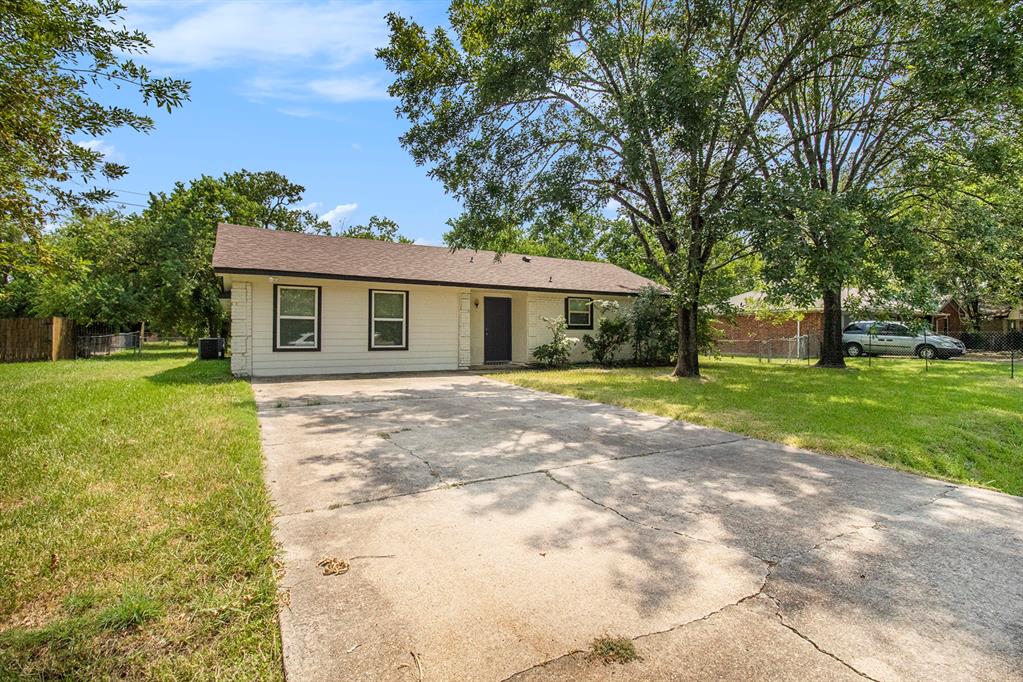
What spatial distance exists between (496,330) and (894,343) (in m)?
19.3

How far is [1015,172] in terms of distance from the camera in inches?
397

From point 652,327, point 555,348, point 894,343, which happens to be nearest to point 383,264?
point 555,348

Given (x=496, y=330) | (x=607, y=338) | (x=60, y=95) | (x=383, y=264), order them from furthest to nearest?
(x=607, y=338) → (x=496, y=330) → (x=383, y=264) → (x=60, y=95)

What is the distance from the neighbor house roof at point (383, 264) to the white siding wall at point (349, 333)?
409 millimetres

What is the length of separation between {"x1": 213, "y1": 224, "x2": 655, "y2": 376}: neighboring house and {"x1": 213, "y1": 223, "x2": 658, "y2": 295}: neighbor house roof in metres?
0.03

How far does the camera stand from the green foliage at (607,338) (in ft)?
53.0

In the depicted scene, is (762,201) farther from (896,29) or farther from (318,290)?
(318,290)

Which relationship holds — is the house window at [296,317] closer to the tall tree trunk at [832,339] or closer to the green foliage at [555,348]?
the green foliage at [555,348]

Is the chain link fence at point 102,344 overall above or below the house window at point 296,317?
below

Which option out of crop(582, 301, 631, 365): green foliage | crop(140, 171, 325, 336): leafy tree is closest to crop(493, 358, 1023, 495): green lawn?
crop(582, 301, 631, 365): green foliage

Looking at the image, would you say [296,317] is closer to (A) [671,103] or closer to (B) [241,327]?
(B) [241,327]

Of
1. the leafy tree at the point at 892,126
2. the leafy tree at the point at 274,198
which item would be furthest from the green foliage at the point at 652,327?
the leafy tree at the point at 274,198

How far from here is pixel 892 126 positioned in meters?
11.6

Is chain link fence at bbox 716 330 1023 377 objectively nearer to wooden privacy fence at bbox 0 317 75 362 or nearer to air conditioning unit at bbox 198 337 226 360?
air conditioning unit at bbox 198 337 226 360
